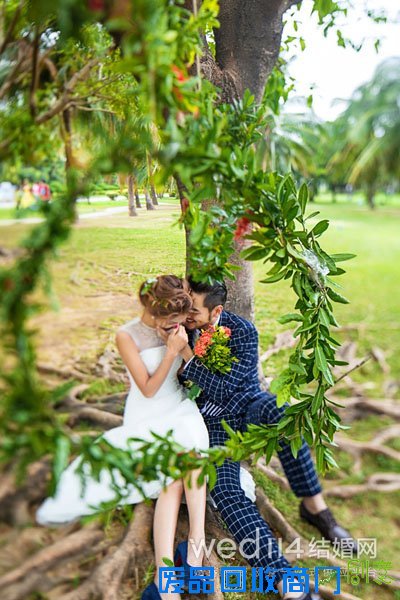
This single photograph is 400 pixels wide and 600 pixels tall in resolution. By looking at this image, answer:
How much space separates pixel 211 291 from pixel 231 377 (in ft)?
0.64

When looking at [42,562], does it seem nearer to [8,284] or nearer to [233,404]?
[233,404]

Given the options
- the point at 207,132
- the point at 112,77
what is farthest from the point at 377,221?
the point at 207,132

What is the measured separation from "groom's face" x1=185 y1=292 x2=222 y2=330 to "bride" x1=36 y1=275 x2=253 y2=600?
2 centimetres

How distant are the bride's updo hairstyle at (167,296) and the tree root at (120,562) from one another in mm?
409

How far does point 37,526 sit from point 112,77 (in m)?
1.00

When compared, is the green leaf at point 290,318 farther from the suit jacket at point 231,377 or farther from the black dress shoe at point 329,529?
the black dress shoe at point 329,529

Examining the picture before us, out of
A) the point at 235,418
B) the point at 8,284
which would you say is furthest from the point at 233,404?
the point at 8,284

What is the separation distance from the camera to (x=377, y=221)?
674cm

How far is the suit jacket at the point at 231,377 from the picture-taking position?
117cm

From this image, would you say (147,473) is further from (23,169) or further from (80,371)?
(23,169)

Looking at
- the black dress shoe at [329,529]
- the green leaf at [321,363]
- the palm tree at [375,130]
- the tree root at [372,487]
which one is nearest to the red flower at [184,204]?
the green leaf at [321,363]

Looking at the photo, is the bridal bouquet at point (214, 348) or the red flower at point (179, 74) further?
the bridal bouquet at point (214, 348)

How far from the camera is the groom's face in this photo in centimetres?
114

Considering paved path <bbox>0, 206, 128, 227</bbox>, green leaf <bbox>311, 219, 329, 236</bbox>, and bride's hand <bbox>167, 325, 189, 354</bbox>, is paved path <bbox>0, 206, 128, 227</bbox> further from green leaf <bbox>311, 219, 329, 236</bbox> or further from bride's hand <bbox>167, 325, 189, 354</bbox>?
green leaf <bbox>311, 219, 329, 236</bbox>
